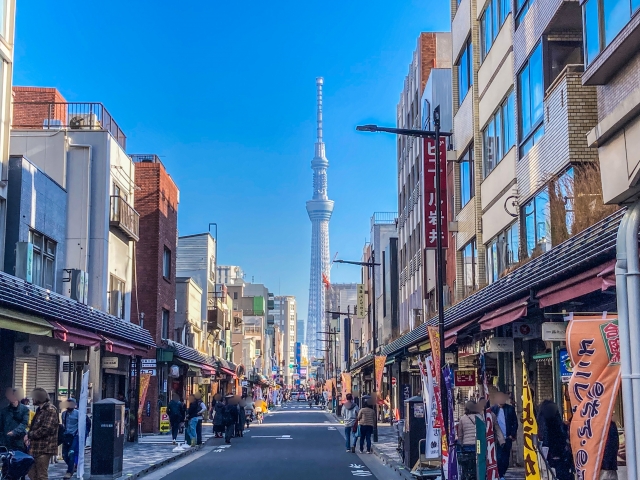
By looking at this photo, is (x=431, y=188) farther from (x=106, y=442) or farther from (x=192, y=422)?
(x=106, y=442)

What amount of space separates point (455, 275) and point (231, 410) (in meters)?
10.3

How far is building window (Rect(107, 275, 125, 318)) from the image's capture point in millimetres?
32250

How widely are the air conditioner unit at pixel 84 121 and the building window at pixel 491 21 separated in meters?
14.6

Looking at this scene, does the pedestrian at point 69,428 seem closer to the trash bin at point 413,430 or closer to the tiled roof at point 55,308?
the tiled roof at point 55,308

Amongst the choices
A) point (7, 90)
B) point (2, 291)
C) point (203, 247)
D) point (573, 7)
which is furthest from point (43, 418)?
point (203, 247)

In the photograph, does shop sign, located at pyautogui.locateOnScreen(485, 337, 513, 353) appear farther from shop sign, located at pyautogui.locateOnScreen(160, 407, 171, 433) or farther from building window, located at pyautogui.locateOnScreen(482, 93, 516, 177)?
shop sign, located at pyautogui.locateOnScreen(160, 407, 171, 433)

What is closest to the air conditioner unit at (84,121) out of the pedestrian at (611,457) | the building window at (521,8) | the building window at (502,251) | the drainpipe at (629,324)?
the building window at (502,251)

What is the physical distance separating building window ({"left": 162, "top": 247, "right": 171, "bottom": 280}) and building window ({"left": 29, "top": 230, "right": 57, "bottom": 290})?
13941 mm

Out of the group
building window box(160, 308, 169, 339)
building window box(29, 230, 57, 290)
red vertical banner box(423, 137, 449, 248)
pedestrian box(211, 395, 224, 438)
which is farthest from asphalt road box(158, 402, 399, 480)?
building window box(160, 308, 169, 339)

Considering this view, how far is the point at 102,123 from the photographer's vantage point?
31859 mm

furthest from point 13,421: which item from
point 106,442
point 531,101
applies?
point 531,101

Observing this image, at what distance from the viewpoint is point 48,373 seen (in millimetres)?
24703

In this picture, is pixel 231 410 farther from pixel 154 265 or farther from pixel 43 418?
pixel 43 418

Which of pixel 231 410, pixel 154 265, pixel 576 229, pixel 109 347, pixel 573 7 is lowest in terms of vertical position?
pixel 231 410
